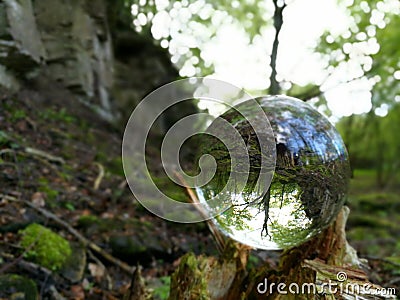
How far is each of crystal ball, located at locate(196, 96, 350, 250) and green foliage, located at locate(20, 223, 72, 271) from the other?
1.70 metres

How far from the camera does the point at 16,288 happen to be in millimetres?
2256

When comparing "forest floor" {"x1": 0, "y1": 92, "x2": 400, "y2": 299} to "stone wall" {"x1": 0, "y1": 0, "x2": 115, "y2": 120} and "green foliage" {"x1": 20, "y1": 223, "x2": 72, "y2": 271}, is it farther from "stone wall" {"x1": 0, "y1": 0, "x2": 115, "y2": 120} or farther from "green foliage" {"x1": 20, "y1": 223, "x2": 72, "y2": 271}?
"stone wall" {"x1": 0, "y1": 0, "x2": 115, "y2": 120}

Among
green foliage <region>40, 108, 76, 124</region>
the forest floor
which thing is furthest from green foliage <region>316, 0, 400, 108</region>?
green foliage <region>40, 108, 76, 124</region>

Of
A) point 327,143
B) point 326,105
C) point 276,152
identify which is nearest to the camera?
point 276,152

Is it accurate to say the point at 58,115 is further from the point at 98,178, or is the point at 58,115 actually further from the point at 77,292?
the point at 77,292

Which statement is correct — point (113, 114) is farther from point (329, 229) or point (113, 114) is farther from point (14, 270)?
point (329, 229)

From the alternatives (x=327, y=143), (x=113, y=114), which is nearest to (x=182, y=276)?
(x=327, y=143)

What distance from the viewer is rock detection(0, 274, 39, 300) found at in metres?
2.20

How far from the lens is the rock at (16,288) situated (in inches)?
86.7

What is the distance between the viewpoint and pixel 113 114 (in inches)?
356

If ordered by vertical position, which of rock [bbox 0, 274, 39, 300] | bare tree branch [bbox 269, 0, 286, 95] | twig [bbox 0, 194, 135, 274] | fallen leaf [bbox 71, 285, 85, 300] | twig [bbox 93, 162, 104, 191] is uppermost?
bare tree branch [bbox 269, 0, 286, 95]

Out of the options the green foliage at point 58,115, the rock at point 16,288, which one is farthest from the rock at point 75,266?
the green foliage at point 58,115

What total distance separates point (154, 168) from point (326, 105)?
3.99 meters

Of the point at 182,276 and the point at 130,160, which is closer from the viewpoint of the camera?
the point at 182,276
